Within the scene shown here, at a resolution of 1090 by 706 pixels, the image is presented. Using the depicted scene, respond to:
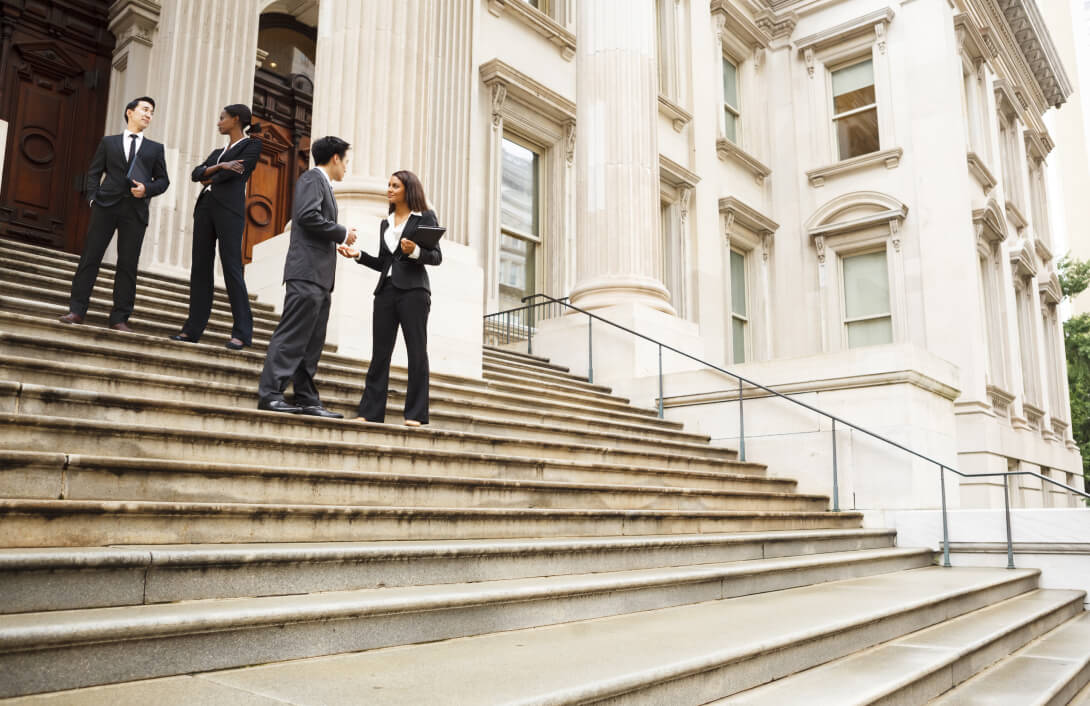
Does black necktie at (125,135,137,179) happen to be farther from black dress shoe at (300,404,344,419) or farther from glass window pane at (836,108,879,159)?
glass window pane at (836,108,879,159)

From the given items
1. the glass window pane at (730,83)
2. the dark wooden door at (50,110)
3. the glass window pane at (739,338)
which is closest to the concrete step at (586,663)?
the dark wooden door at (50,110)

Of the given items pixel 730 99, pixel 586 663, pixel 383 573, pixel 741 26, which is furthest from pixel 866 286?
pixel 586 663

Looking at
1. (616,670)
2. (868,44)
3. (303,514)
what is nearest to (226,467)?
(303,514)

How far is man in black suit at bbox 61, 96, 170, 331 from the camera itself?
571 centimetres

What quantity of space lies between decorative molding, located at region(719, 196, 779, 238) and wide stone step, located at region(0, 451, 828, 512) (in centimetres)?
1277

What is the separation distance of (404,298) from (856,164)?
50.4ft

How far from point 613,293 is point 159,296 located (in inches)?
243

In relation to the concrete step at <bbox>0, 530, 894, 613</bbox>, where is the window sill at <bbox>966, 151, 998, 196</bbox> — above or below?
above

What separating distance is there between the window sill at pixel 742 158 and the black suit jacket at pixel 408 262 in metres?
13.6

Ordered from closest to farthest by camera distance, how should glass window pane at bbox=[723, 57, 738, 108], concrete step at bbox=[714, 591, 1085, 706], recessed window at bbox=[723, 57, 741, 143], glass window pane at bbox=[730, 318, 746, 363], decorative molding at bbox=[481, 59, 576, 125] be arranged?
1. concrete step at bbox=[714, 591, 1085, 706]
2. decorative molding at bbox=[481, 59, 576, 125]
3. glass window pane at bbox=[730, 318, 746, 363]
4. recessed window at bbox=[723, 57, 741, 143]
5. glass window pane at bbox=[723, 57, 738, 108]

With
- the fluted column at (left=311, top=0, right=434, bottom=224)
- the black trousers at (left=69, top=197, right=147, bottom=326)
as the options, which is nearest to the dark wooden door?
the fluted column at (left=311, top=0, right=434, bottom=224)

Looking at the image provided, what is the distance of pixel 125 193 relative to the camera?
5.98m

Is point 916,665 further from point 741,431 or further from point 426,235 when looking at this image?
point 741,431

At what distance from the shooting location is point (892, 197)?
17.8 metres
